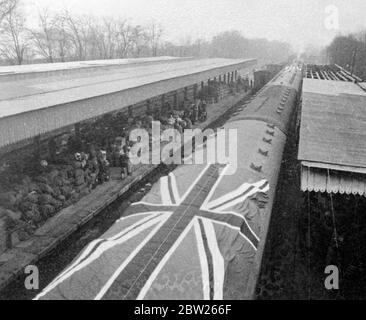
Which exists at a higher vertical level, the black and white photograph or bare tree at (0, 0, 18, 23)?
bare tree at (0, 0, 18, 23)

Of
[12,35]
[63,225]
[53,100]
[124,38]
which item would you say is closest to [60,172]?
[63,225]

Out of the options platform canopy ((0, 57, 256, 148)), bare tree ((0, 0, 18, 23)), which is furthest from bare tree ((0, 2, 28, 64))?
platform canopy ((0, 57, 256, 148))

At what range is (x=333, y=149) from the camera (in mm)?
8195

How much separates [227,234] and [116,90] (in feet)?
27.3

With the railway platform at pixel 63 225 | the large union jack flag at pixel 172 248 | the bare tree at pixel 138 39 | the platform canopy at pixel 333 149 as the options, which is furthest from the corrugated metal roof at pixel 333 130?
the bare tree at pixel 138 39

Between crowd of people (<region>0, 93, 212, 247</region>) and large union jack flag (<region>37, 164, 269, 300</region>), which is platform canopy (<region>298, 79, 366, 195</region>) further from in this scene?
crowd of people (<region>0, 93, 212, 247</region>)

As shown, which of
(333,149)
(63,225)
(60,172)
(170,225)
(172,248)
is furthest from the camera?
(60,172)

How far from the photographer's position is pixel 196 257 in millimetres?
5035

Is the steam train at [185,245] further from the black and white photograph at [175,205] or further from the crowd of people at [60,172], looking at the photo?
the crowd of people at [60,172]

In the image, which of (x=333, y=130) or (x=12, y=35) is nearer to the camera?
(x=333, y=130)

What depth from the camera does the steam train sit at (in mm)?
4547

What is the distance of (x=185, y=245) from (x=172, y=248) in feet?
0.64

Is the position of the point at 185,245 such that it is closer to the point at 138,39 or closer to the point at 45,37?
the point at 45,37

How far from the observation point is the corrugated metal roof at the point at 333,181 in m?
7.29
